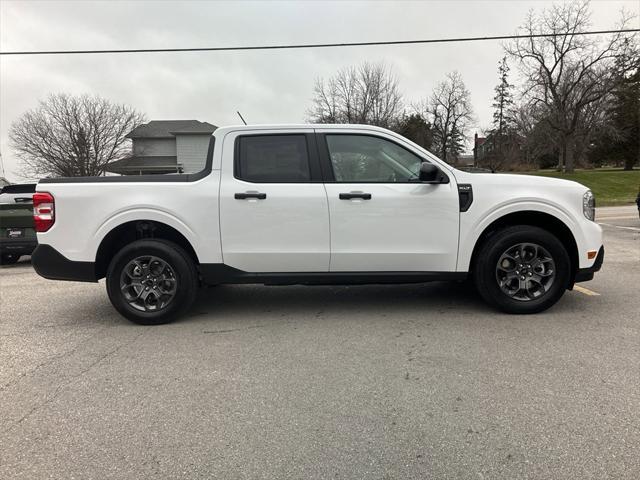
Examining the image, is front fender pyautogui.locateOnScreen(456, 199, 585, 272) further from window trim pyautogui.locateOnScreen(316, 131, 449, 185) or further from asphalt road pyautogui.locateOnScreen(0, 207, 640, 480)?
asphalt road pyautogui.locateOnScreen(0, 207, 640, 480)

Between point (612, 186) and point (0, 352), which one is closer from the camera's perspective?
point (0, 352)

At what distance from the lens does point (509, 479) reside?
86.7 inches

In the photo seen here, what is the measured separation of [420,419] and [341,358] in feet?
3.40

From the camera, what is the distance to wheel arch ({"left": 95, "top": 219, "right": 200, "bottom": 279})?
182 inches

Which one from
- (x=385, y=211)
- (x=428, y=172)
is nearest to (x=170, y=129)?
(x=385, y=211)

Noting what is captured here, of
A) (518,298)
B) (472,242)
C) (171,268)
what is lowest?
(518,298)

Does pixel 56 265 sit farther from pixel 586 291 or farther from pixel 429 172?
pixel 586 291

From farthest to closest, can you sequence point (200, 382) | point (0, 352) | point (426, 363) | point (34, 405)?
point (0, 352) → point (426, 363) → point (200, 382) → point (34, 405)

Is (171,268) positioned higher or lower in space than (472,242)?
lower

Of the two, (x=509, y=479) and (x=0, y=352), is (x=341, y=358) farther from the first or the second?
(x=0, y=352)

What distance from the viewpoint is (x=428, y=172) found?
4316 millimetres

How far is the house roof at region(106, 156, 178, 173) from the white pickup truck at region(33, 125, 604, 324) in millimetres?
36511

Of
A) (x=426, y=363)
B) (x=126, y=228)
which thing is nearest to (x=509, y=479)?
(x=426, y=363)

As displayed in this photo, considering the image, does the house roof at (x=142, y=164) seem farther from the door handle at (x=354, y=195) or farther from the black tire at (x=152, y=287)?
the door handle at (x=354, y=195)
